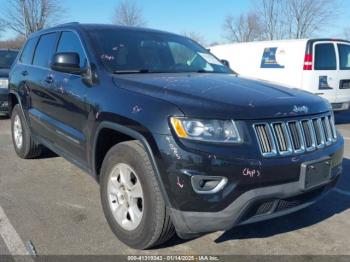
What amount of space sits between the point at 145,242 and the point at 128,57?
1.80 meters

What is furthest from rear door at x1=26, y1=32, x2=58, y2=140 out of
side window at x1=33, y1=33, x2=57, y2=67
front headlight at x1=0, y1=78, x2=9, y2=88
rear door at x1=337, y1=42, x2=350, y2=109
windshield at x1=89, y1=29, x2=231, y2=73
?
rear door at x1=337, y1=42, x2=350, y2=109

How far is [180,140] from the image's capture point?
282cm

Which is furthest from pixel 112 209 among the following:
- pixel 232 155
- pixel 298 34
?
pixel 298 34

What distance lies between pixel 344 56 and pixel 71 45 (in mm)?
7869

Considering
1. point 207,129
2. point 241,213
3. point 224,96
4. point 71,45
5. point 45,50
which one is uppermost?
point 71,45

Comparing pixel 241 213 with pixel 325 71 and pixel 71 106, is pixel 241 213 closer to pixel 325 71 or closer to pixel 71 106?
pixel 71 106

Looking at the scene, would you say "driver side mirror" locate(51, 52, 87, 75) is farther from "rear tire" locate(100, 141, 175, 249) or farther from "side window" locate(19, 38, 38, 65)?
"side window" locate(19, 38, 38, 65)

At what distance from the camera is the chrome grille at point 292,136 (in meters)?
2.90

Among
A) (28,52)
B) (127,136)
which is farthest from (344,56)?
(127,136)

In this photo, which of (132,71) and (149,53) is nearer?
(132,71)

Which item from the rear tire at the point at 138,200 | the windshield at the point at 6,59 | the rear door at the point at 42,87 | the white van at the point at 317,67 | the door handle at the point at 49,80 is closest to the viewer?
the rear tire at the point at 138,200

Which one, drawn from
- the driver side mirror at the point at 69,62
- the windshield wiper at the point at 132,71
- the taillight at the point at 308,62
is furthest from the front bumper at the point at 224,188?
the taillight at the point at 308,62

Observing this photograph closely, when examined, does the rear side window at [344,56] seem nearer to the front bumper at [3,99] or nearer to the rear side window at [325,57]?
the rear side window at [325,57]

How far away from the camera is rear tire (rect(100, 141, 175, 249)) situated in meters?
3.01
